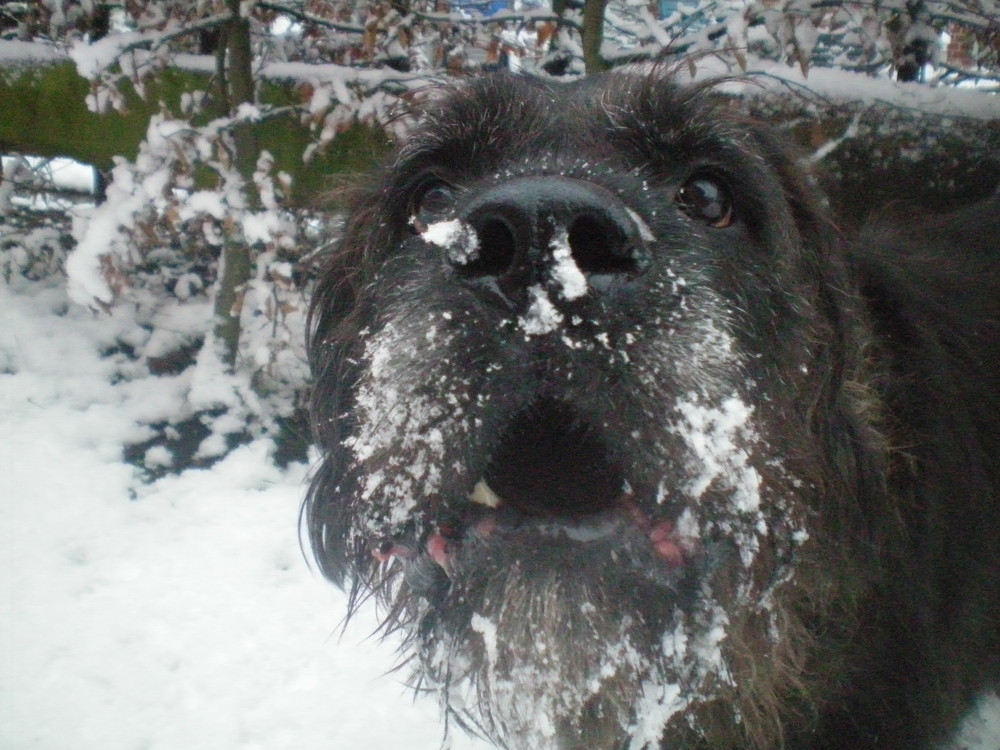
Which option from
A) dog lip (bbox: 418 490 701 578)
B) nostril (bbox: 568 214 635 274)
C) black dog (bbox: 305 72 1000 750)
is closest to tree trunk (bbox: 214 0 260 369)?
black dog (bbox: 305 72 1000 750)

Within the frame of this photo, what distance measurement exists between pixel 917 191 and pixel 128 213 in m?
4.43

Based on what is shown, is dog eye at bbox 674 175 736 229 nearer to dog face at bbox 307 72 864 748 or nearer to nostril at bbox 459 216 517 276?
dog face at bbox 307 72 864 748

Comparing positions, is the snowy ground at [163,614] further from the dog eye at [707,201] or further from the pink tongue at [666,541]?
the dog eye at [707,201]

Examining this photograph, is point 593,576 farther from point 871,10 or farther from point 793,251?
point 871,10

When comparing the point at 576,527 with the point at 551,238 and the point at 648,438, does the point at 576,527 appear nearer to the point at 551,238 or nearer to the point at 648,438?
the point at 648,438

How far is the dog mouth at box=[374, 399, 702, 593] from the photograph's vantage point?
4.19 ft

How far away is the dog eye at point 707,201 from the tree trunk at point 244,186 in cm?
289

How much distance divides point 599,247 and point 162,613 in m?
2.83

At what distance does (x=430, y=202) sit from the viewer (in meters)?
1.74

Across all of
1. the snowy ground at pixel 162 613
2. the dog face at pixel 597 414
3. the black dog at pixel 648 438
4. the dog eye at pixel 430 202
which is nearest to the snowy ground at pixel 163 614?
the snowy ground at pixel 162 613

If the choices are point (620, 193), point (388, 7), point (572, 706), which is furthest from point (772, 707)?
point (388, 7)

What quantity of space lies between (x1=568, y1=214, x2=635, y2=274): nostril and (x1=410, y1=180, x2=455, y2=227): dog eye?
590 millimetres

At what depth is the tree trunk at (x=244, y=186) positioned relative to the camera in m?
3.87

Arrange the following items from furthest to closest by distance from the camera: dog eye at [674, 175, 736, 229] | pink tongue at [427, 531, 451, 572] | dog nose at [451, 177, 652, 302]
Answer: dog eye at [674, 175, 736, 229] → pink tongue at [427, 531, 451, 572] → dog nose at [451, 177, 652, 302]
